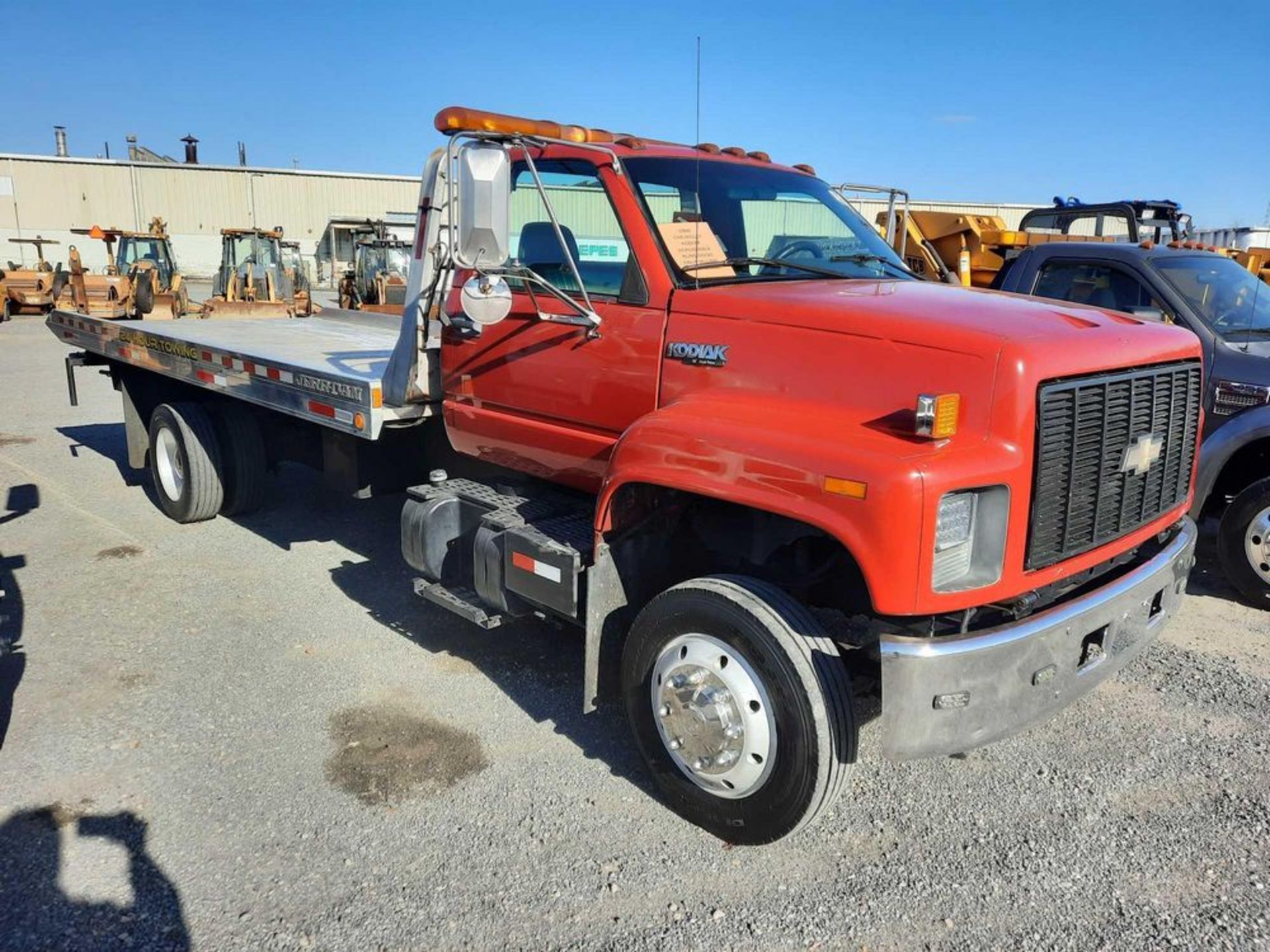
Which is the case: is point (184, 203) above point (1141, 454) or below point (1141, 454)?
above

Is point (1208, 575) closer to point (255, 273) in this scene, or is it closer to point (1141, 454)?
point (1141, 454)

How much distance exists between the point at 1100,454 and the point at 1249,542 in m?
3.06

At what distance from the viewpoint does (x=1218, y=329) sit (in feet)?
19.7

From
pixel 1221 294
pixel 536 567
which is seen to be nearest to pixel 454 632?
pixel 536 567

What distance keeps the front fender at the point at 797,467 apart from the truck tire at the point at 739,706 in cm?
34

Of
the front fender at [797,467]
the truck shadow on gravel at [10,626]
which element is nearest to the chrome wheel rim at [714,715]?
the front fender at [797,467]

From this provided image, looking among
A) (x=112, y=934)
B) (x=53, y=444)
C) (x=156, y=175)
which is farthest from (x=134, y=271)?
(x=112, y=934)

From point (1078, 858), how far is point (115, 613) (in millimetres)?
4836

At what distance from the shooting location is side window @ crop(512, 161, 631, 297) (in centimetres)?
376

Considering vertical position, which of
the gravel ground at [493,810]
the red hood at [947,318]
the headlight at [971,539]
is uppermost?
the red hood at [947,318]

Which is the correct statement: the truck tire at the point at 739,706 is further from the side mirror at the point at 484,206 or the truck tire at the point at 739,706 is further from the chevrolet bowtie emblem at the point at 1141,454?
the side mirror at the point at 484,206

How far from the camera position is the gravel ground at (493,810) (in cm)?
283

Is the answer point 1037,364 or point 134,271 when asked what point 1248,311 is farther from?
point 134,271

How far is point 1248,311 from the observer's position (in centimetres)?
629
